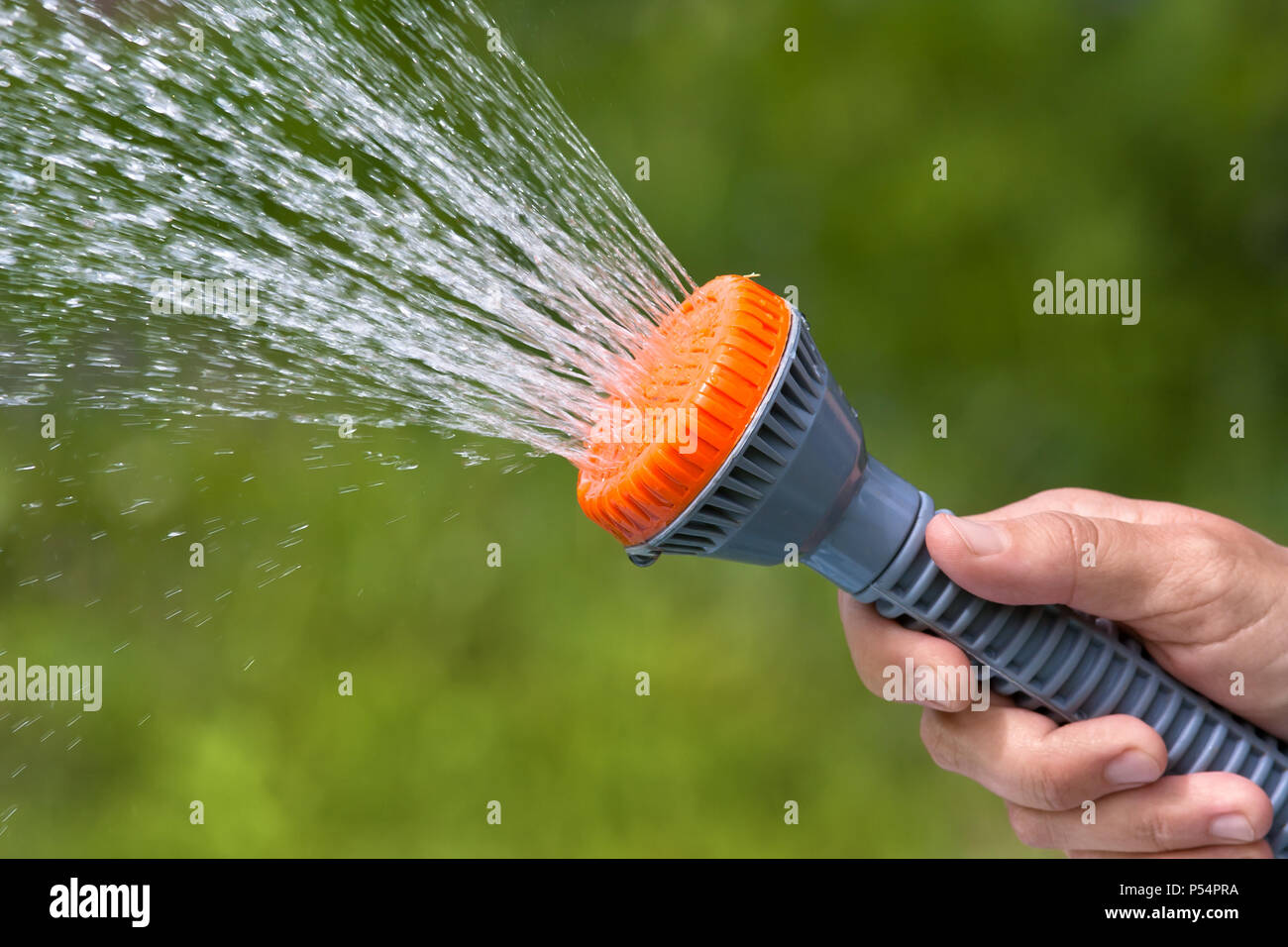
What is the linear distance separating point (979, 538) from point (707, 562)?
85cm

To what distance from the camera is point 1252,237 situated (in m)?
1.50

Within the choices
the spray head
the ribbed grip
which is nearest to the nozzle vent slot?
the spray head

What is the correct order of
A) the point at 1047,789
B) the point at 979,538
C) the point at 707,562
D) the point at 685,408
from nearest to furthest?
the point at 685,408, the point at 979,538, the point at 1047,789, the point at 707,562

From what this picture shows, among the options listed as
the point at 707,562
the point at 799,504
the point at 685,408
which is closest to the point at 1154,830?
the point at 799,504

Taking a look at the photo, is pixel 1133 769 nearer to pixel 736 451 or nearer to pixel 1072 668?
pixel 1072 668

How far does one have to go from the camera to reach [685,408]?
635mm

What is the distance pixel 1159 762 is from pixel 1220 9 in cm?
113

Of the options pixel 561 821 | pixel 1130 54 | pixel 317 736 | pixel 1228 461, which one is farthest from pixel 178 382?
pixel 1228 461

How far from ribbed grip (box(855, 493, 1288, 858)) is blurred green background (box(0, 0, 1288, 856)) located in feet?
2.23

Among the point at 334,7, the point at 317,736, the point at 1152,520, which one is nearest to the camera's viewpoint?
the point at 1152,520

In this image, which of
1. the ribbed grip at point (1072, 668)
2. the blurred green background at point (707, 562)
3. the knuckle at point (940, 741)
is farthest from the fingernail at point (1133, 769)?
the blurred green background at point (707, 562)

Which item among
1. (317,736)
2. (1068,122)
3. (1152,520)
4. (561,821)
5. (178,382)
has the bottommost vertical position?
(561,821)

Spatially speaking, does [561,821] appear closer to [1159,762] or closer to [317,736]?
[317,736]

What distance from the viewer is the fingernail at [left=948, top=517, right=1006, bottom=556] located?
29.2 inches
